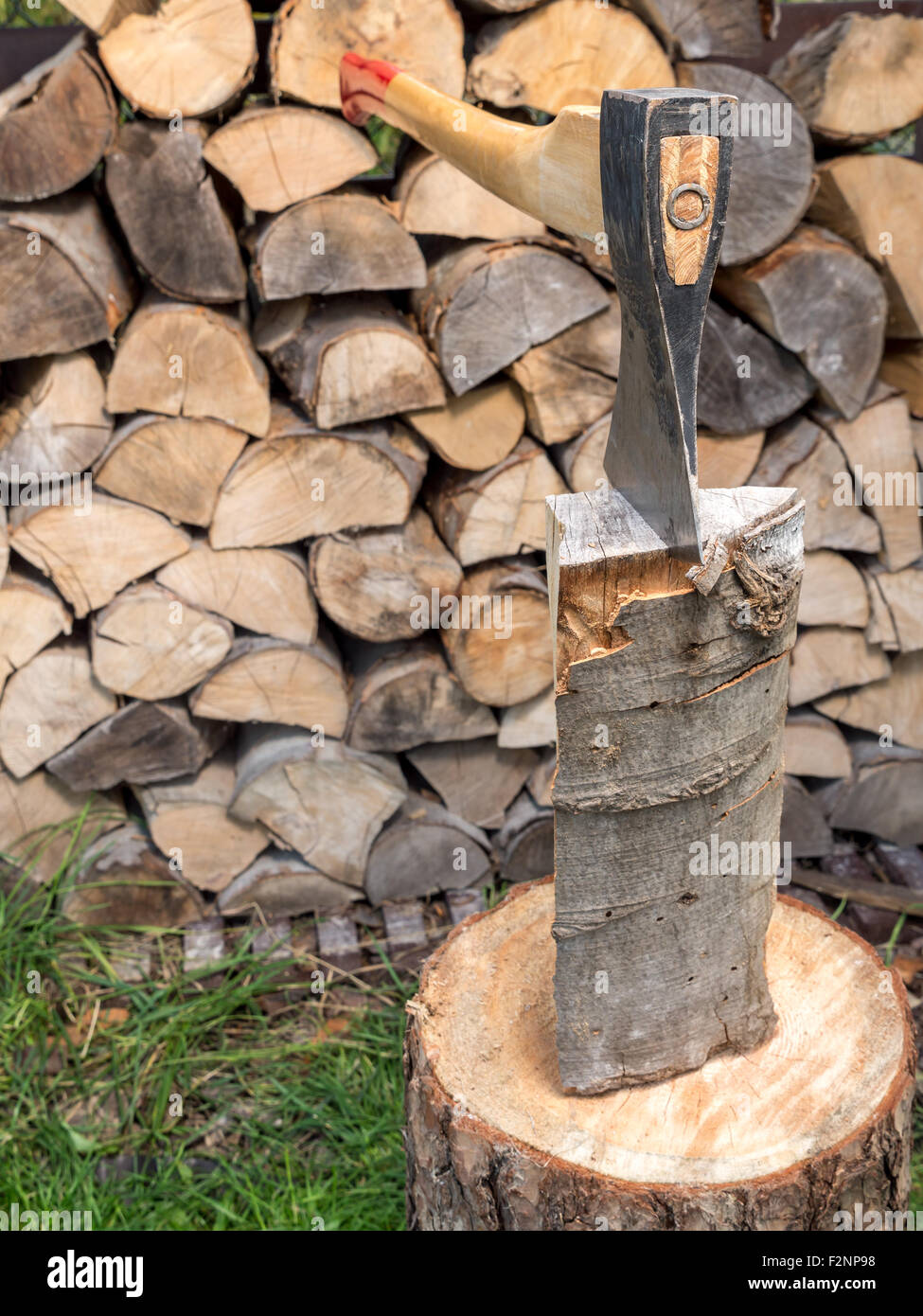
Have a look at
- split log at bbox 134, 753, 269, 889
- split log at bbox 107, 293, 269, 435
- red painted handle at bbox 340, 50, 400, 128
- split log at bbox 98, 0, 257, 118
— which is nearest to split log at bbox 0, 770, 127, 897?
split log at bbox 134, 753, 269, 889

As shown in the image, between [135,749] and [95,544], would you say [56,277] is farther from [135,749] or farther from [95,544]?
[135,749]

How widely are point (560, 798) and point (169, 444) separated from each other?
1.37m

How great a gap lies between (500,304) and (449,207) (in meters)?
0.22

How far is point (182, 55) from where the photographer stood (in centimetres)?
216

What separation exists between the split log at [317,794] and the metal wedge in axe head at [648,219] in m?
1.35

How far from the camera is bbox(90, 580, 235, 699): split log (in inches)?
99.8

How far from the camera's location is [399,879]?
285 centimetres

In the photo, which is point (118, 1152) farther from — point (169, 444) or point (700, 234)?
point (700, 234)

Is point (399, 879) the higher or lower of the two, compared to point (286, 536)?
lower

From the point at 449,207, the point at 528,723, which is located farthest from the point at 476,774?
the point at 449,207

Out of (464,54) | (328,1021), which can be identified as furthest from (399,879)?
(464,54)

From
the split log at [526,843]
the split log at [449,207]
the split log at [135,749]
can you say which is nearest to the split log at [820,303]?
the split log at [449,207]

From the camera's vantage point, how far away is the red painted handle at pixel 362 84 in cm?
195

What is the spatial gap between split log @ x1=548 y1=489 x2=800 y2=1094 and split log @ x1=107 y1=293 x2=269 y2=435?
1.12 metres
